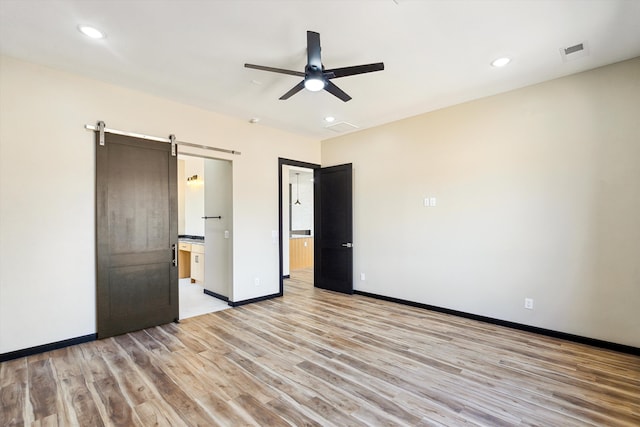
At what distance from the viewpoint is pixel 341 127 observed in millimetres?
5250

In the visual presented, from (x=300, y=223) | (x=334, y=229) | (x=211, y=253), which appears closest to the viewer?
(x=211, y=253)

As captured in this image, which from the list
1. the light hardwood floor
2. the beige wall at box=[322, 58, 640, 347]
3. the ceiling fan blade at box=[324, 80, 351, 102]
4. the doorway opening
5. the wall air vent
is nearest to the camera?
the light hardwood floor

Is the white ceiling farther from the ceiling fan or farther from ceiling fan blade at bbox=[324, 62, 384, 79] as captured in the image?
ceiling fan blade at bbox=[324, 62, 384, 79]

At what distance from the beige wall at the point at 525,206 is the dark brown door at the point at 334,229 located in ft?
2.10

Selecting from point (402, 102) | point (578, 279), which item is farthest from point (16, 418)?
point (578, 279)

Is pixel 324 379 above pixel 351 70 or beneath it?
beneath

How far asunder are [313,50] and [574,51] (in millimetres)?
2594

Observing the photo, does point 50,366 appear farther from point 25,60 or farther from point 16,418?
point 25,60

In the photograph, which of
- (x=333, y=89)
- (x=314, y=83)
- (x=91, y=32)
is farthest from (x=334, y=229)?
(x=91, y=32)

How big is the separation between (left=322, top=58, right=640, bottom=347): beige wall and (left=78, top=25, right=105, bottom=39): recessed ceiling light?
397 cm

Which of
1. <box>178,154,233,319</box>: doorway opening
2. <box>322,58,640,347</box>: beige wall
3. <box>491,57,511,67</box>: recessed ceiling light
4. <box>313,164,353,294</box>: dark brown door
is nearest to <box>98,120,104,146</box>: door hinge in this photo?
<box>178,154,233,319</box>: doorway opening

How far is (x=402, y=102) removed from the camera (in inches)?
165

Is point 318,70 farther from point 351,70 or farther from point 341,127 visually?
point 341,127

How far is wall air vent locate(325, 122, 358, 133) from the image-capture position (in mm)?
5097
